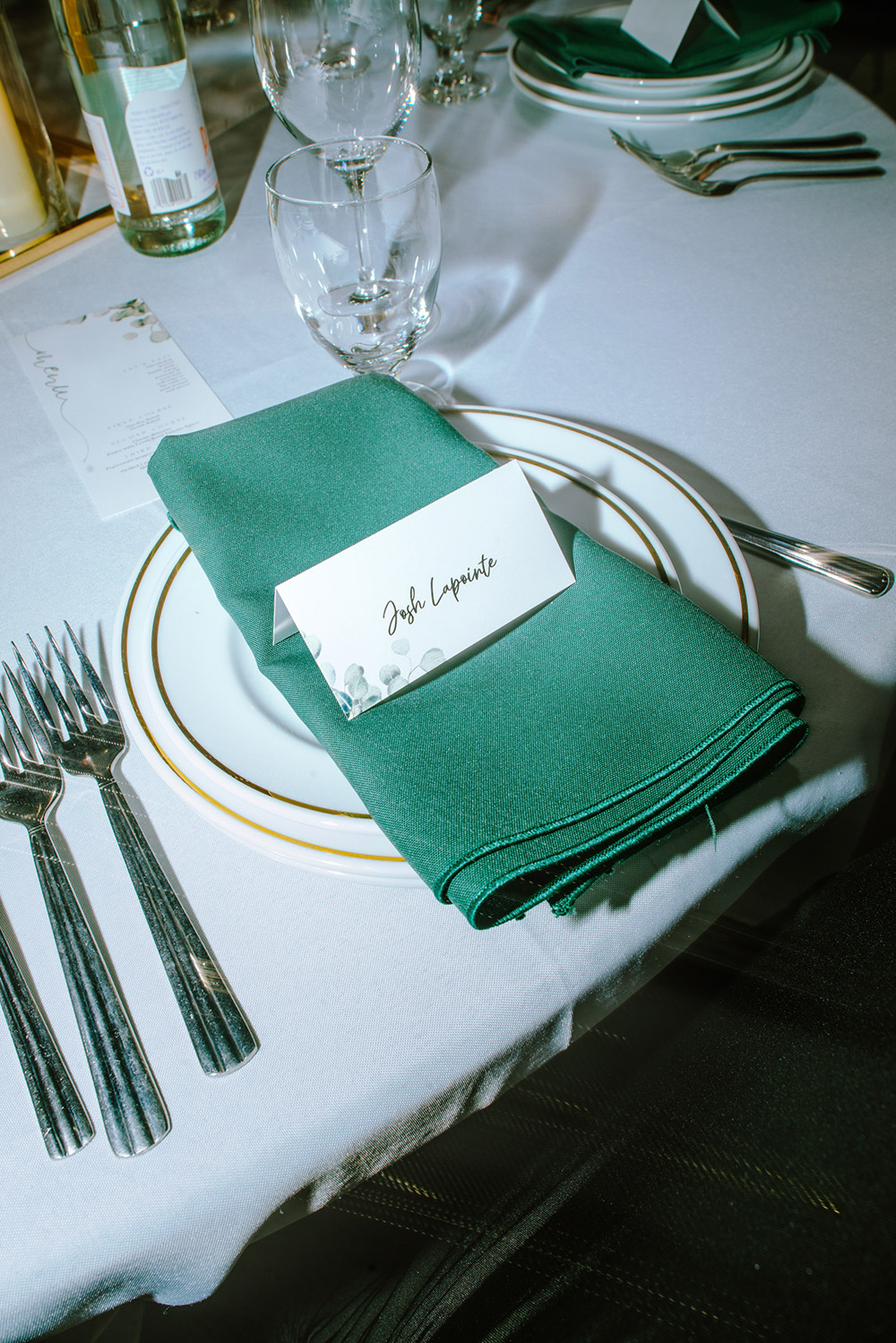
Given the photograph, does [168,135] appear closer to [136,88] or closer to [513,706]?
[136,88]

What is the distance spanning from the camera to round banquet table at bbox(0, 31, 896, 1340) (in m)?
0.31

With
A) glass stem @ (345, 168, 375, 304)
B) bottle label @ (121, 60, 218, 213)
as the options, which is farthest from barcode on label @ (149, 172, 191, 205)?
glass stem @ (345, 168, 375, 304)

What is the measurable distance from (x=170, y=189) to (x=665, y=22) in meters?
0.58

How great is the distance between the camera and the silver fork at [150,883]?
0.33 metres

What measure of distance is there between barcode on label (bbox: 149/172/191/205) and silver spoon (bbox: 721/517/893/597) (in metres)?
0.62

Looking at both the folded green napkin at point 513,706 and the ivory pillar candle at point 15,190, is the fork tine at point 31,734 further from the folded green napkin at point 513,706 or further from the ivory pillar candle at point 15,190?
the ivory pillar candle at point 15,190

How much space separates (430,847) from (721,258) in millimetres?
708

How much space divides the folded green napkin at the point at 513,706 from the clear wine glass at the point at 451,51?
2.88 feet

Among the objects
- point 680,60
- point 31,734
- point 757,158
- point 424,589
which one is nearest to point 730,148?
point 757,158

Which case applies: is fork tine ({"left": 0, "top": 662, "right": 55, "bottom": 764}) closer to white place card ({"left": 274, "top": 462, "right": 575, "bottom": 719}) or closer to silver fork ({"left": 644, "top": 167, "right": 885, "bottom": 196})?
white place card ({"left": 274, "top": 462, "right": 575, "bottom": 719})

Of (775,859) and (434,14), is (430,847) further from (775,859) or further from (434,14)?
(434,14)

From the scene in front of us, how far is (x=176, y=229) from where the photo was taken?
847 mm

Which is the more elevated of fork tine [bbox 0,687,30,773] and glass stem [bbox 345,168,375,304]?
glass stem [bbox 345,168,375,304]

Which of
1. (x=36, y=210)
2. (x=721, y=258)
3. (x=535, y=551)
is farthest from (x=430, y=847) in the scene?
(x=36, y=210)
